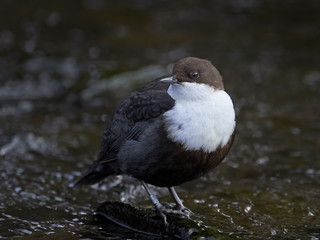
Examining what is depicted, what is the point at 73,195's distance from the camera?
5.38 metres

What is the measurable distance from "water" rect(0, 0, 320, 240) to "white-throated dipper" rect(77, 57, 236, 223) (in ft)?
1.67

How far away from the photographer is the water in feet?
15.7

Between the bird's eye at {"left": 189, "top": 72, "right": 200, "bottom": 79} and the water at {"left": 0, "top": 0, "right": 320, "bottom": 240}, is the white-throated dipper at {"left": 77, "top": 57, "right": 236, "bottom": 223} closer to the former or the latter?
the bird's eye at {"left": 189, "top": 72, "right": 200, "bottom": 79}

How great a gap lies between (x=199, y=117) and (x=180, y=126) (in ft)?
0.49

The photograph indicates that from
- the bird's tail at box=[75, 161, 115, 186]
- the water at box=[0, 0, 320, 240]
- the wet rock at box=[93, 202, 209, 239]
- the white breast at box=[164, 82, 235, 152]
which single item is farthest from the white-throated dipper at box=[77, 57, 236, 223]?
the water at box=[0, 0, 320, 240]

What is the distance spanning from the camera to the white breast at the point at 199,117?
4051mm

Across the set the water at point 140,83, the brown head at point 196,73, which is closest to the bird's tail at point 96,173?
the water at point 140,83

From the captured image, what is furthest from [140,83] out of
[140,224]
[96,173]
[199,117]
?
[199,117]

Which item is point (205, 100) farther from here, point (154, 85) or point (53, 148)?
point (53, 148)

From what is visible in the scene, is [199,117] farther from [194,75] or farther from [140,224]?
[140,224]

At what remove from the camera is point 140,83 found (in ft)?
27.2

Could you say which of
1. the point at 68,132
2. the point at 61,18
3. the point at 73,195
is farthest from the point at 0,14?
the point at 73,195

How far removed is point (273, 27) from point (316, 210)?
6928 mm

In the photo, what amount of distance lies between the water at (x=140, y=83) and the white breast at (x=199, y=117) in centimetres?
65
